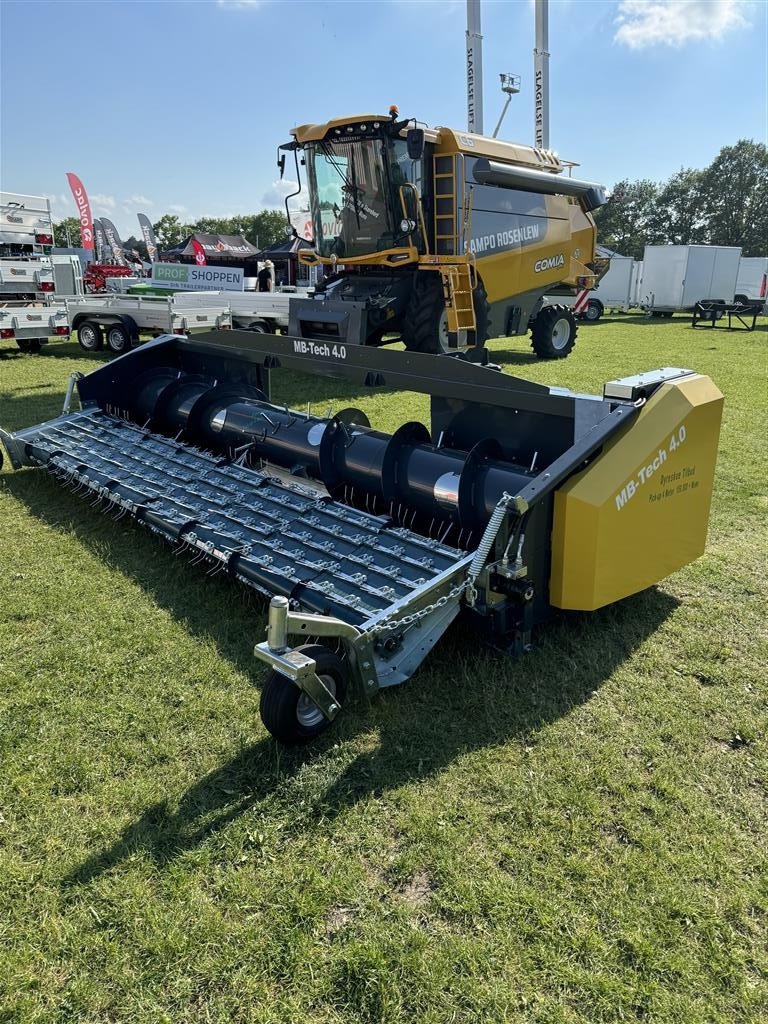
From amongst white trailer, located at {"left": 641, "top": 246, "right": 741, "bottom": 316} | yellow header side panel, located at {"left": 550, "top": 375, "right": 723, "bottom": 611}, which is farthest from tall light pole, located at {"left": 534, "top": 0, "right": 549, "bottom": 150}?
yellow header side panel, located at {"left": 550, "top": 375, "right": 723, "bottom": 611}

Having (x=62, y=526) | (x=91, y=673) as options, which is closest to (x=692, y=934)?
(x=91, y=673)

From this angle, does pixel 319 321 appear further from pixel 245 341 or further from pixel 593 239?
pixel 593 239

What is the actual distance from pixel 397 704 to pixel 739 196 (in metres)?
66.4

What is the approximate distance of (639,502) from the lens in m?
2.91

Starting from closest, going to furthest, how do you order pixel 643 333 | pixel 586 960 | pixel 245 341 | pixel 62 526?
pixel 586 960 → pixel 62 526 → pixel 245 341 → pixel 643 333

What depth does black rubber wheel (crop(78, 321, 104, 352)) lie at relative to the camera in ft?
38.3

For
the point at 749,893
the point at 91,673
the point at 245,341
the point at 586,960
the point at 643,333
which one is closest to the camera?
the point at 586,960

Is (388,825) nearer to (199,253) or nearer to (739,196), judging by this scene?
(199,253)

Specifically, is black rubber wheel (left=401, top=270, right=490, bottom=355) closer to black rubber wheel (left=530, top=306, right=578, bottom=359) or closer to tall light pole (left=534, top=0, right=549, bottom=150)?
black rubber wheel (left=530, top=306, right=578, bottom=359)

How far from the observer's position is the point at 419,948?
1758mm

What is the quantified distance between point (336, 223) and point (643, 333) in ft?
37.4

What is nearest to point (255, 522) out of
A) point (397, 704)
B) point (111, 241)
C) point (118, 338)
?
point (397, 704)

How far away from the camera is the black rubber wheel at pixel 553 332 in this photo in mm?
11922

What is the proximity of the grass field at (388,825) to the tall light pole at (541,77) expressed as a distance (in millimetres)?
13642
